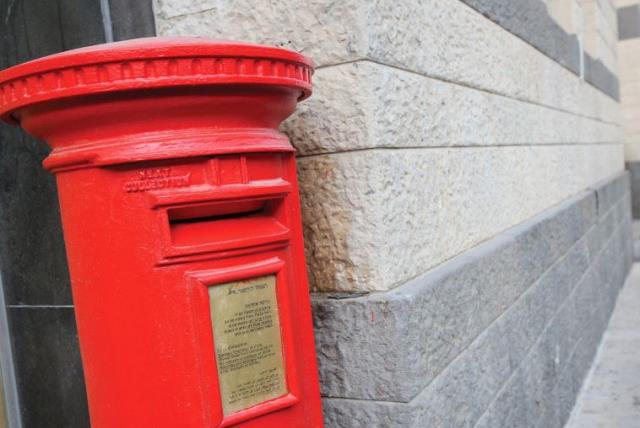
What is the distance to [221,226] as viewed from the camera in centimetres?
162

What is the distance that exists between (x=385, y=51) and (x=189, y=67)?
0.94 m

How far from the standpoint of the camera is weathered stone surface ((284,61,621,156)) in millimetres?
2174

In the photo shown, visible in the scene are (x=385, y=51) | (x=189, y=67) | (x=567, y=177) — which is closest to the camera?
(x=189, y=67)

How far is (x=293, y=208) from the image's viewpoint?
1809mm

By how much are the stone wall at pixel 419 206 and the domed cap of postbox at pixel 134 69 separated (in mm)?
698

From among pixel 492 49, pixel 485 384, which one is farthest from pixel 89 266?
pixel 492 49

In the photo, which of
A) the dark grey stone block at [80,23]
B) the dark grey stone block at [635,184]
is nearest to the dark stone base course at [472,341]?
the dark grey stone block at [80,23]

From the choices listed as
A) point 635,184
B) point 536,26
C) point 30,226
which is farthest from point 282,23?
point 635,184

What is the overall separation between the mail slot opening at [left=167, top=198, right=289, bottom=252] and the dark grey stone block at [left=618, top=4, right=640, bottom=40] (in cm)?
1514

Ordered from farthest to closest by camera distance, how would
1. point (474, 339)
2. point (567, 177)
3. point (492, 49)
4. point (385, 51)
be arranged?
point (567, 177)
point (492, 49)
point (474, 339)
point (385, 51)

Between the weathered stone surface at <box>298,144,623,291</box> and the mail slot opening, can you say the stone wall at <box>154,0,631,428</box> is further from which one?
the mail slot opening

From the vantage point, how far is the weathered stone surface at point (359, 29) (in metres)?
2.18

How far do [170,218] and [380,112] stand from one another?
0.88 meters

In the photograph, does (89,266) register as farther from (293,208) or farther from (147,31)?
(147,31)
